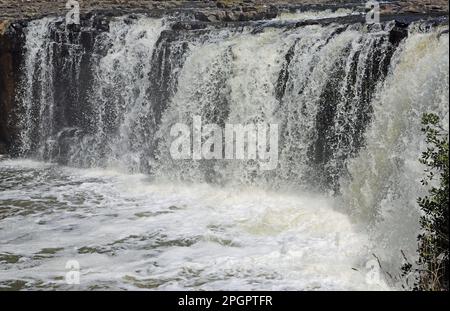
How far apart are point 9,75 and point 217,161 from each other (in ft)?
21.3

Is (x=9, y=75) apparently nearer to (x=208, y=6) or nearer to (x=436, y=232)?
(x=208, y=6)

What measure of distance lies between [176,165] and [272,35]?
3.08 m

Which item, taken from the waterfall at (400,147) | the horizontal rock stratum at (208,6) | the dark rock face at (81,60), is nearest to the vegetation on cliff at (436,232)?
the waterfall at (400,147)

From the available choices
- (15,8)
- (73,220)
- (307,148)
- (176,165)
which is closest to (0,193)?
(73,220)

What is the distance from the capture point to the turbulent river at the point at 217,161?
734 centimetres

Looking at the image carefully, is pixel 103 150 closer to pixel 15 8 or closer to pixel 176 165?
pixel 176 165

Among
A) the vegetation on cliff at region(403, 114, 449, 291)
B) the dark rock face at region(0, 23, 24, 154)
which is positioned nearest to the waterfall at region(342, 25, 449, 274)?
the vegetation on cliff at region(403, 114, 449, 291)

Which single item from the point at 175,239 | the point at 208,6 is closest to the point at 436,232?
the point at 175,239

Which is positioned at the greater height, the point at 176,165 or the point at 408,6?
the point at 408,6

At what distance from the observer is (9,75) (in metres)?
14.5

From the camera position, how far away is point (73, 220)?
30.9ft

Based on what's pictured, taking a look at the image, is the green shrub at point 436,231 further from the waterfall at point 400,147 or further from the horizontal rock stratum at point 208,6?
the horizontal rock stratum at point 208,6

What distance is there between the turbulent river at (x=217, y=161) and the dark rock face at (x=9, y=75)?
0.83ft

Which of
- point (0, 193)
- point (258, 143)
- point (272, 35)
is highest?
point (272, 35)
